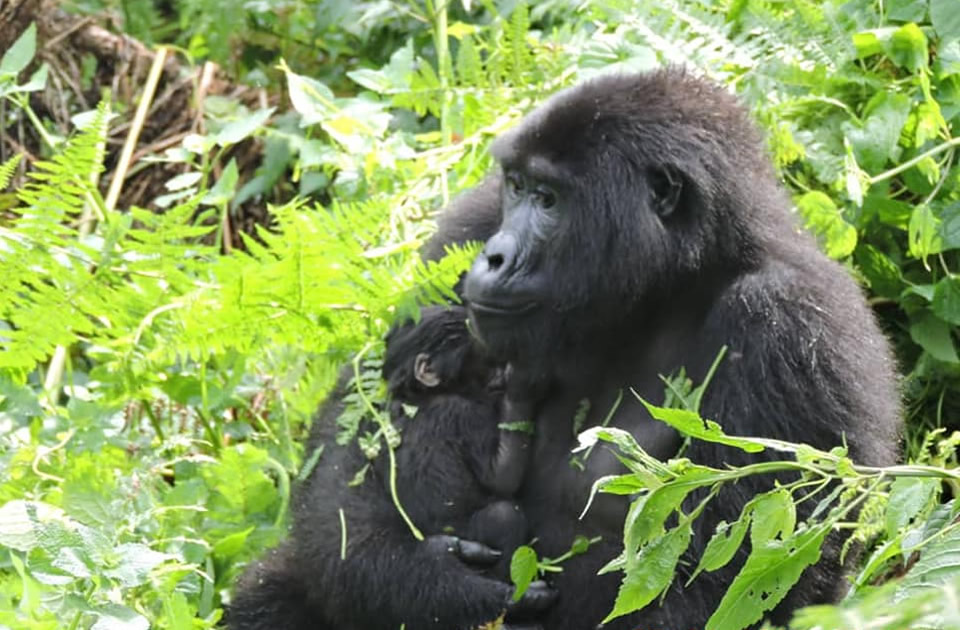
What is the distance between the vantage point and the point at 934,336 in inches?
167

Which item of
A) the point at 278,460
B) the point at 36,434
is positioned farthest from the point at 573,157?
the point at 36,434

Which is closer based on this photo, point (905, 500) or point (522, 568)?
point (905, 500)

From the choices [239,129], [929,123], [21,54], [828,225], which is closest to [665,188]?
[828,225]

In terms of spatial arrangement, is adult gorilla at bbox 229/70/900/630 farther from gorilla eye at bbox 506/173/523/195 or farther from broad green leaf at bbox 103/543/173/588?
broad green leaf at bbox 103/543/173/588

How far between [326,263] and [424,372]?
35cm

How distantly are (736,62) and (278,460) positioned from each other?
1643 millimetres

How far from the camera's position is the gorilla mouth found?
3441 millimetres

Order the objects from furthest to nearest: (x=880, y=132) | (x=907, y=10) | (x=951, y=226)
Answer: (x=907, y=10)
(x=880, y=132)
(x=951, y=226)

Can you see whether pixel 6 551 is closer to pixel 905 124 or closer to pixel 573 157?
pixel 573 157

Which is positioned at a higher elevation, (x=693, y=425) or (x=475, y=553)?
(x=693, y=425)

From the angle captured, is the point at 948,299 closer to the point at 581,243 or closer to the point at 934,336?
the point at 934,336

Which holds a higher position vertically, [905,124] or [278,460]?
[905,124]

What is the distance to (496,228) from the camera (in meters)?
3.91

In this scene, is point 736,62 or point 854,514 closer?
point 854,514
